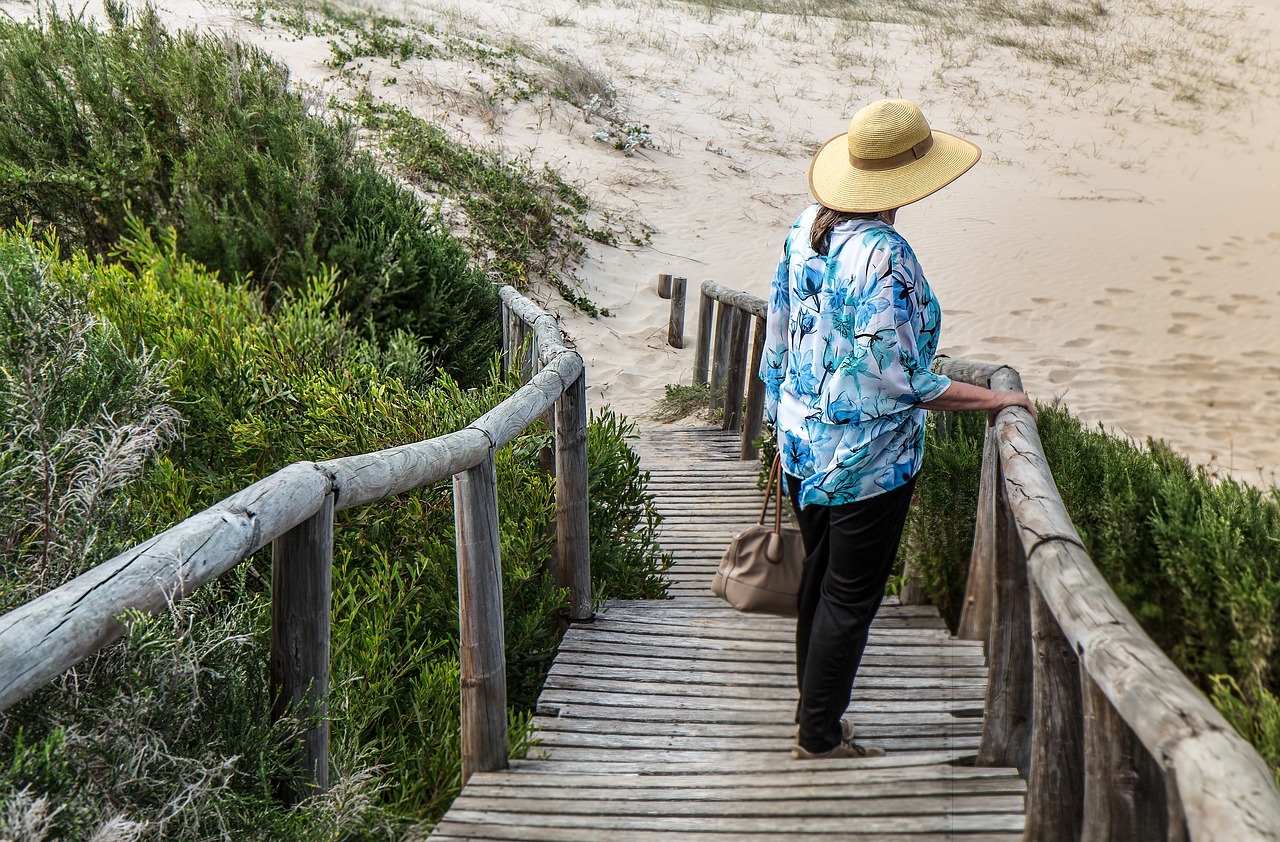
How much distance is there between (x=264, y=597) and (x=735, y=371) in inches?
172

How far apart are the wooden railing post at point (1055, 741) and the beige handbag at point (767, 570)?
39.3 inches

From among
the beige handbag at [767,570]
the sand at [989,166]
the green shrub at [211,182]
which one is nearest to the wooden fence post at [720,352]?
the sand at [989,166]

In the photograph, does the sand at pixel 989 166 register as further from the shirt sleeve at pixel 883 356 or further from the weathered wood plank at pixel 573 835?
the weathered wood plank at pixel 573 835

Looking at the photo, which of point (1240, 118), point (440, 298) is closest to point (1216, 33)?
point (1240, 118)

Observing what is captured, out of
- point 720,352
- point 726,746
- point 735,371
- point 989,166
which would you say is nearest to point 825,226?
point 726,746

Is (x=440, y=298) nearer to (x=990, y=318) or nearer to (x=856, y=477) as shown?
(x=856, y=477)

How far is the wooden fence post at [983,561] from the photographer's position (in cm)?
288

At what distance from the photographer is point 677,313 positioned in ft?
33.7

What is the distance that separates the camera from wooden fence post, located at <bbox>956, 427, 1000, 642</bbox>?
2.88 metres

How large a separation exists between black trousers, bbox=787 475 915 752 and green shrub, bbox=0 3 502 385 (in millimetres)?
3972

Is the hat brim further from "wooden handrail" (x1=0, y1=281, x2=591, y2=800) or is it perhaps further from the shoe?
the shoe

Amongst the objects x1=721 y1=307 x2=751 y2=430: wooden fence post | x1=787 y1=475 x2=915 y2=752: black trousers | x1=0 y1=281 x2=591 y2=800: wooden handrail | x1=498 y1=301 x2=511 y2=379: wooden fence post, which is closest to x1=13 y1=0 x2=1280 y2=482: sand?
x1=721 y1=307 x2=751 y2=430: wooden fence post

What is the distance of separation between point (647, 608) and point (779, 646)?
63cm

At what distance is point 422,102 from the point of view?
13547mm
